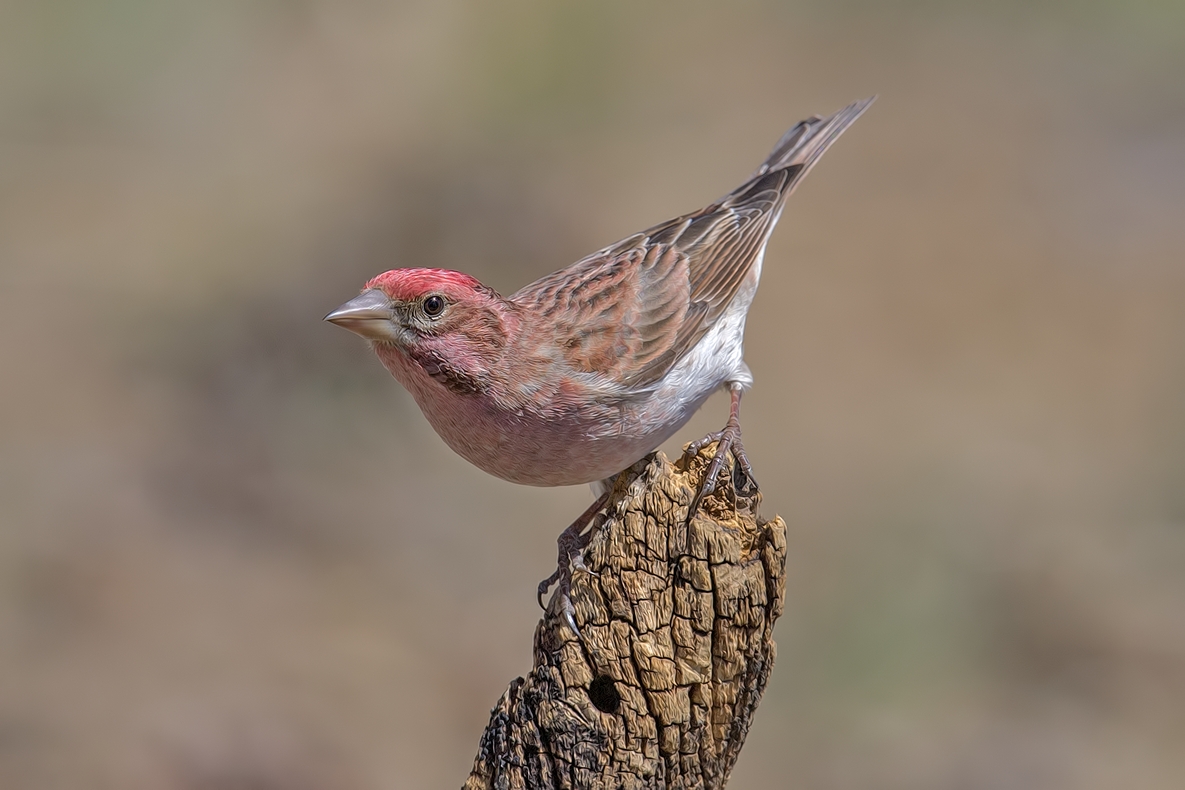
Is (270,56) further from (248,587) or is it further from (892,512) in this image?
(892,512)

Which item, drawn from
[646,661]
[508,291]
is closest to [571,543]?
[646,661]

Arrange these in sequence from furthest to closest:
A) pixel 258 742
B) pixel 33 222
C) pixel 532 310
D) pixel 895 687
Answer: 1. pixel 33 222
2. pixel 895 687
3. pixel 258 742
4. pixel 532 310

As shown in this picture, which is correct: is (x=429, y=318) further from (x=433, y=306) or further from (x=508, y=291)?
A: (x=508, y=291)

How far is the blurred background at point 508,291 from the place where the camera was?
7277mm

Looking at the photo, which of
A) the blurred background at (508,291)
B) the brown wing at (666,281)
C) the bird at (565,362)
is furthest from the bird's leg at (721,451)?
the blurred background at (508,291)

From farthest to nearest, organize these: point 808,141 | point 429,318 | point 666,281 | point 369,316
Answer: point 808,141 < point 666,281 < point 429,318 < point 369,316

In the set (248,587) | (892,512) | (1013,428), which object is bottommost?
(248,587)

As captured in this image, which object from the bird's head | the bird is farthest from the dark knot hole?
the bird's head

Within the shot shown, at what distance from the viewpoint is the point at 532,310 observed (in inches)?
184

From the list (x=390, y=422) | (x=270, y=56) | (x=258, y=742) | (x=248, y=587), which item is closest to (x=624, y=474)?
(x=258, y=742)

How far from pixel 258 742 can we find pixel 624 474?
3300 millimetres

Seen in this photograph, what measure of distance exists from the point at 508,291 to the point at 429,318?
222 inches

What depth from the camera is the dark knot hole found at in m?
3.47

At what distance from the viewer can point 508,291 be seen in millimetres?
9695
